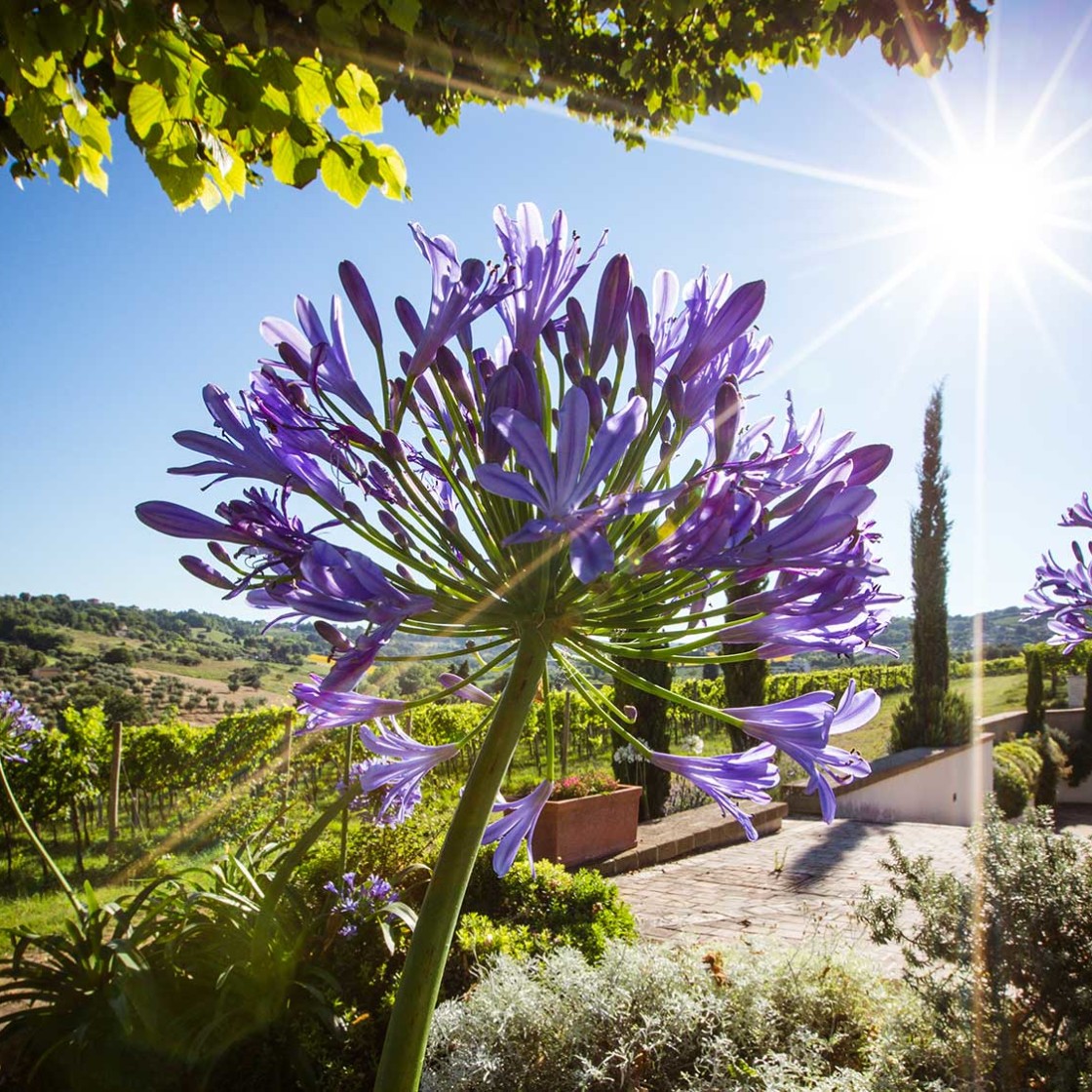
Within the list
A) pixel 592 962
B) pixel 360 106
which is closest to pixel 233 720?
pixel 592 962

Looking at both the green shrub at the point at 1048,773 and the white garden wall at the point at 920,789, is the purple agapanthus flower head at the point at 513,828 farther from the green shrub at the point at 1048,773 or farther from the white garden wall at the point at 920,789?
the green shrub at the point at 1048,773

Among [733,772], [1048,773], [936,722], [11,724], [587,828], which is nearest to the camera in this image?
[733,772]

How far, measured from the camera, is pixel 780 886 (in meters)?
7.38

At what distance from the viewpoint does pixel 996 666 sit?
161ft

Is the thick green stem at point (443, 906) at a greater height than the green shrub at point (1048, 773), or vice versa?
the thick green stem at point (443, 906)

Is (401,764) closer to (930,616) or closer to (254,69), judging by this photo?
(254,69)

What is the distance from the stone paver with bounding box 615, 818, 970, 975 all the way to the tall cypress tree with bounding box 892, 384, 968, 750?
25.7ft

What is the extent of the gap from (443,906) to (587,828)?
7404mm

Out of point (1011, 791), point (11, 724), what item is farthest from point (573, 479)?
point (1011, 791)

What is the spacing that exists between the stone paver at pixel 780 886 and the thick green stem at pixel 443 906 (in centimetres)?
365

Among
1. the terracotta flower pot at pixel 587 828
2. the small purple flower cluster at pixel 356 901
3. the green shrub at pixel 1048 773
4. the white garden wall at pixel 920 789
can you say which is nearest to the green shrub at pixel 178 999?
the small purple flower cluster at pixel 356 901

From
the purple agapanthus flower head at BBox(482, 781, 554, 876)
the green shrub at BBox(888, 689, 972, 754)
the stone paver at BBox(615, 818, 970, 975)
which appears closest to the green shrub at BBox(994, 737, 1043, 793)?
the green shrub at BBox(888, 689, 972, 754)

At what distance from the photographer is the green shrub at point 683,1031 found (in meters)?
2.83

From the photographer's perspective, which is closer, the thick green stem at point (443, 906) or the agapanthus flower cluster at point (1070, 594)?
the thick green stem at point (443, 906)
